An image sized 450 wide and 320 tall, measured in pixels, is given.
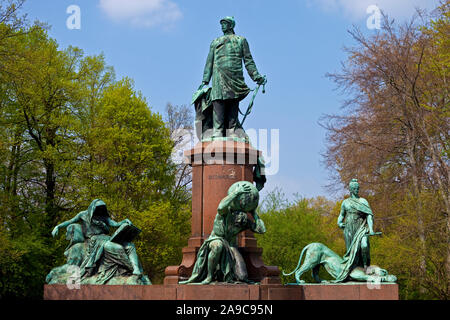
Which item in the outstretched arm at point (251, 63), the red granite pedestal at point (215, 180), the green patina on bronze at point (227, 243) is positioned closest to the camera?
the green patina on bronze at point (227, 243)

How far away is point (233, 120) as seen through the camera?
12.9m

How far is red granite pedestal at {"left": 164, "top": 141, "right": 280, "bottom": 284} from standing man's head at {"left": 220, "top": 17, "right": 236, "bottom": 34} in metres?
2.61

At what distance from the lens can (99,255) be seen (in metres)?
11.8

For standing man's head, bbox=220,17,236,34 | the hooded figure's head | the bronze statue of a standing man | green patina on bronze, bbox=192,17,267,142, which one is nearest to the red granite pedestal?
green patina on bronze, bbox=192,17,267,142

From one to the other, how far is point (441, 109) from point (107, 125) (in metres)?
13.3

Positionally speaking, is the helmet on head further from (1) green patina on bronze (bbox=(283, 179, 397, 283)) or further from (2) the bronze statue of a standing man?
(1) green patina on bronze (bbox=(283, 179, 397, 283))

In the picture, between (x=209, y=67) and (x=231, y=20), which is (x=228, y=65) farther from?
(x=231, y=20)

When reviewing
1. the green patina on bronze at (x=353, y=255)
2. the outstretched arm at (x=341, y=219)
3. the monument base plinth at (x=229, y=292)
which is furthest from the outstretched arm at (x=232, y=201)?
the outstretched arm at (x=341, y=219)

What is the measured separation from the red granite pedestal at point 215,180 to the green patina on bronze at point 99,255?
81 centimetres

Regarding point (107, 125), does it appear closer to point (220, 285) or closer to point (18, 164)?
point (18, 164)

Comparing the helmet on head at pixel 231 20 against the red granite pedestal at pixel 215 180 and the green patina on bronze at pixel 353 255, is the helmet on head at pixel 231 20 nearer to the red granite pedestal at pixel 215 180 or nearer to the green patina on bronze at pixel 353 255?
the red granite pedestal at pixel 215 180

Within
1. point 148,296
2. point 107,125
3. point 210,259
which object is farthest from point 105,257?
point 107,125

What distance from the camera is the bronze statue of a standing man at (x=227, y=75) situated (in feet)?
41.7

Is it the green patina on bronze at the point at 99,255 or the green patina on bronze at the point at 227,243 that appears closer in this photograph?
the green patina on bronze at the point at 227,243
